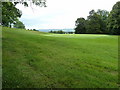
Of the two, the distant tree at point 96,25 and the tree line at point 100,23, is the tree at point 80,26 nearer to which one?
the tree line at point 100,23

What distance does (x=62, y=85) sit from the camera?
3.23 metres

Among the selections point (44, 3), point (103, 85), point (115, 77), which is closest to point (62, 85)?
point (103, 85)

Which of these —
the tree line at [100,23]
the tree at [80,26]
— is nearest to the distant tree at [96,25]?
the tree line at [100,23]

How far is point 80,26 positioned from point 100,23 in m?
7.73

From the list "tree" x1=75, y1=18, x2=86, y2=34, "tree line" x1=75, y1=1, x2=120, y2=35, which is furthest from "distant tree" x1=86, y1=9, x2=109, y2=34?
"tree" x1=75, y1=18, x2=86, y2=34

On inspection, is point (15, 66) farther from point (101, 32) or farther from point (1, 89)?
point (101, 32)

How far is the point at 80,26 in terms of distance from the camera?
45344 millimetres

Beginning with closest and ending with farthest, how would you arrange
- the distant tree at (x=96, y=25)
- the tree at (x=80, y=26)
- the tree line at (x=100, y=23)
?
the tree line at (x=100, y=23) < the distant tree at (x=96, y=25) < the tree at (x=80, y=26)

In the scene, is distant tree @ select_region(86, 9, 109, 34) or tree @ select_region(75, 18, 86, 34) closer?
distant tree @ select_region(86, 9, 109, 34)

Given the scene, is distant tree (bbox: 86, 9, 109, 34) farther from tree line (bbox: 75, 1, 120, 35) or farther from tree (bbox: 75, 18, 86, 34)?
tree (bbox: 75, 18, 86, 34)

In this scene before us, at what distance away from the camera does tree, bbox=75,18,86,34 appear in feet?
147

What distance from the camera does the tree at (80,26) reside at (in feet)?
147

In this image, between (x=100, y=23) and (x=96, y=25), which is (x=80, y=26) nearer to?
(x=96, y=25)

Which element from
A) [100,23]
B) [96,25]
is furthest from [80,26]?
[100,23]
